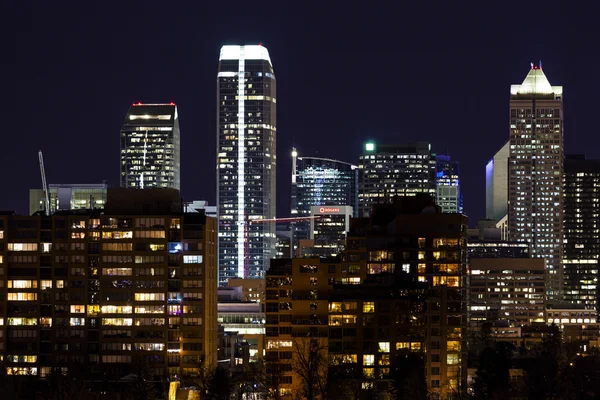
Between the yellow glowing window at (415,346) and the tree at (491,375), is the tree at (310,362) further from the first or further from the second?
the tree at (491,375)

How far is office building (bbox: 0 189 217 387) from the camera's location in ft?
547

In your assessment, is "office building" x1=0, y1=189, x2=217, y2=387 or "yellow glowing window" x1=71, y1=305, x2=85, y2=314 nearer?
"office building" x1=0, y1=189, x2=217, y2=387

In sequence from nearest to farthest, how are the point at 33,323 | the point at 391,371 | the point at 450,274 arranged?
the point at 391,371 → the point at 450,274 → the point at 33,323

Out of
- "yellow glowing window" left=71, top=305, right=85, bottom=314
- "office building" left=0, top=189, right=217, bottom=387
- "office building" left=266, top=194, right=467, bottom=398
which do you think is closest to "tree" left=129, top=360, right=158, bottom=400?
"office building" left=266, top=194, right=467, bottom=398

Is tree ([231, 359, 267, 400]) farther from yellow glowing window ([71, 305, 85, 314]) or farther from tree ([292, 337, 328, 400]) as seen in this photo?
yellow glowing window ([71, 305, 85, 314])

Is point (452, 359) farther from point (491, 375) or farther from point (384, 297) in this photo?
point (491, 375)

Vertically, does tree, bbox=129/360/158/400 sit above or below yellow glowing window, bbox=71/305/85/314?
below

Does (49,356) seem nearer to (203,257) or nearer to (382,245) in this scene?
(203,257)

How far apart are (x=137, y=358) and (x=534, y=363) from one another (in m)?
46.9

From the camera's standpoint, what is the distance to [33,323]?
554ft

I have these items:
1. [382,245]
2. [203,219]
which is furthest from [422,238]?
[203,219]

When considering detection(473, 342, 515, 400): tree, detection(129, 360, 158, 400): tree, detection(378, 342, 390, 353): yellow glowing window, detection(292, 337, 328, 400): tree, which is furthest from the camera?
detection(378, 342, 390, 353): yellow glowing window

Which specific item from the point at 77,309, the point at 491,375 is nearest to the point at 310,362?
the point at 491,375

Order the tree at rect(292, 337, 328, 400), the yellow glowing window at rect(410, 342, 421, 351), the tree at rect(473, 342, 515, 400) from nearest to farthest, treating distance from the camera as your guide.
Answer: the tree at rect(292, 337, 328, 400), the tree at rect(473, 342, 515, 400), the yellow glowing window at rect(410, 342, 421, 351)
